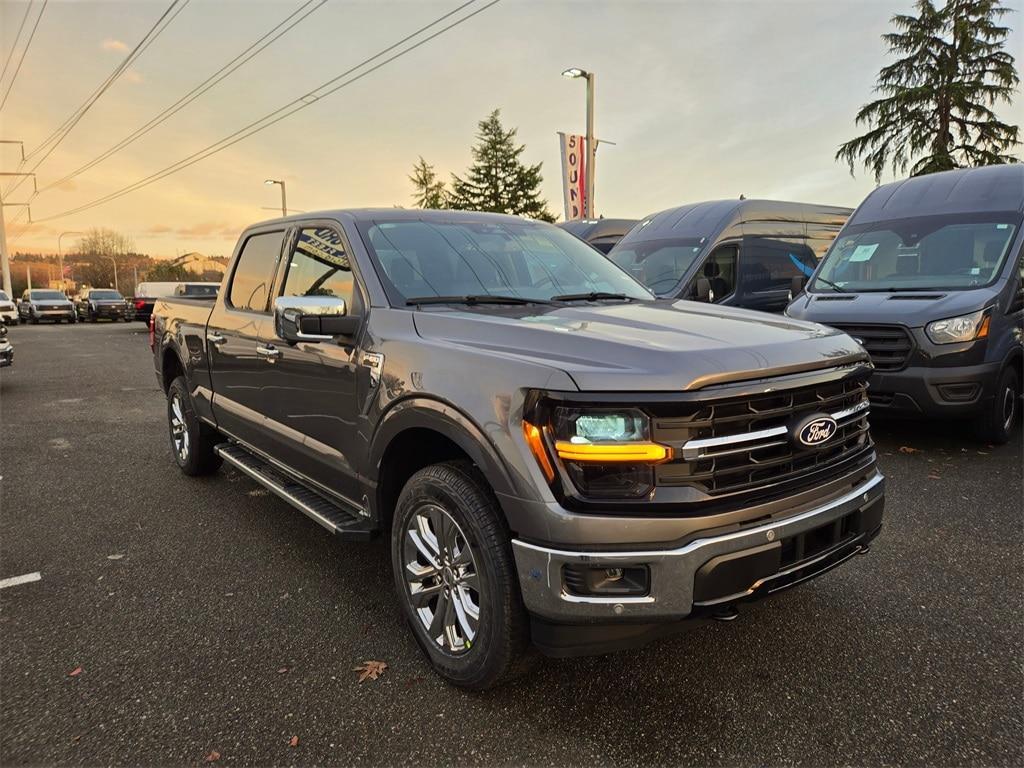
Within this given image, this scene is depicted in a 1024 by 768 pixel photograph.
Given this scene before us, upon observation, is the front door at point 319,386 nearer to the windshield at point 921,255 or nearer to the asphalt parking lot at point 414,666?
the asphalt parking lot at point 414,666

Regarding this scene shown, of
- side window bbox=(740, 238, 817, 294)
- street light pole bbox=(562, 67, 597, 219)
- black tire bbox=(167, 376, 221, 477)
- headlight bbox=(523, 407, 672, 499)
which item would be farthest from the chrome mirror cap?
street light pole bbox=(562, 67, 597, 219)

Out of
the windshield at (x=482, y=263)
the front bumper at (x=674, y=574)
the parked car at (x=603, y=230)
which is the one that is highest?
the parked car at (x=603, y=230)

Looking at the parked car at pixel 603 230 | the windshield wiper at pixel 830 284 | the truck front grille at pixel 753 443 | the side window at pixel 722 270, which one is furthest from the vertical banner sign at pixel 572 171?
the truck front grille at pixel 753 443

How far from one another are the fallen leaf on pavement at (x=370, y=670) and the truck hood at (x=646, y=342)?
1351mm

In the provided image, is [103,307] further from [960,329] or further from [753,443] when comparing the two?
[753,443]

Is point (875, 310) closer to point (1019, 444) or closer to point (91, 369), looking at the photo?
point (1019, 444)

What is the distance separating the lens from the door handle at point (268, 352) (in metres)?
3.74

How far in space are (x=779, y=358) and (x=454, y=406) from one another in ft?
3.78

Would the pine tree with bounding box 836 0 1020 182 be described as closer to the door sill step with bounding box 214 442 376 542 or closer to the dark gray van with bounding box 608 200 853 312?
the dark gray van with bounding box 608 200 853 312

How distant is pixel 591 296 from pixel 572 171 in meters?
17.3

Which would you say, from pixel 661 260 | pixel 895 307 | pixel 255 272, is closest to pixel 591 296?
pixel 255 272

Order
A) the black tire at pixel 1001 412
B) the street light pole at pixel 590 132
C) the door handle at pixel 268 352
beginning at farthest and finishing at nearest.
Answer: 1. the street light pole at pixel 590 132
2. the black tire at pixel 1001 412
3. the door handle at pixel 268 352

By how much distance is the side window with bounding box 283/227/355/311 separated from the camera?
3369 mm

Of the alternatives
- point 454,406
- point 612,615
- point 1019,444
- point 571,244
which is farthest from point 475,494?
point 1019,444
